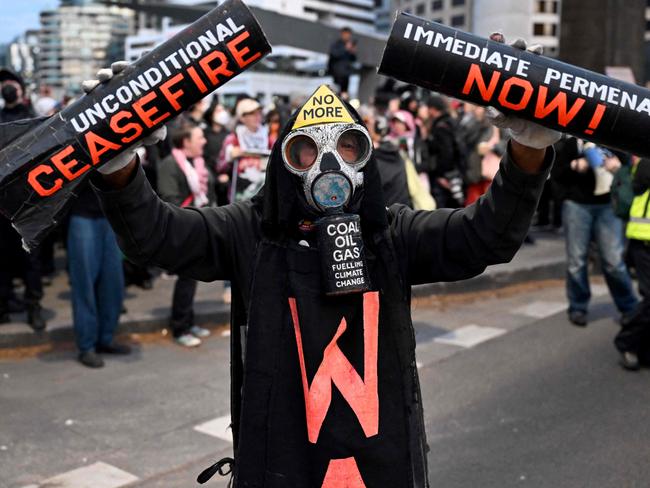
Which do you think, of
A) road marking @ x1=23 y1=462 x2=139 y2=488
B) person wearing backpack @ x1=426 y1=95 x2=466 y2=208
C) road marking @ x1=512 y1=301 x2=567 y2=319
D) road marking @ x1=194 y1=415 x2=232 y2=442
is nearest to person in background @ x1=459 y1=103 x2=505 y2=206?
person wearing backpack @ x1=426 y1=95 x2=466 y2=208

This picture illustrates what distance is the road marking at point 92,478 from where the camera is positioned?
4.22m

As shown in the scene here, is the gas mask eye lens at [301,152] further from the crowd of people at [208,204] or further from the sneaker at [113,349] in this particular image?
the sneaker at [113,349]

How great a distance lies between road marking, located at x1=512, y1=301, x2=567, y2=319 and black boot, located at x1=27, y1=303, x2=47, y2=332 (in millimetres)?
4566

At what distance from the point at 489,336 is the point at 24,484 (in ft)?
14.1

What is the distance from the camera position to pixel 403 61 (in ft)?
6.81

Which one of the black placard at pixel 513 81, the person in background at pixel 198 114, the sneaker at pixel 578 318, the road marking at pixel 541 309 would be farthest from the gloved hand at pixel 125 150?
the person in background at pixel 198 114

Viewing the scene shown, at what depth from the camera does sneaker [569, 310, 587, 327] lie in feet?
24.3

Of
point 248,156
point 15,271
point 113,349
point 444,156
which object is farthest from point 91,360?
point 444,156

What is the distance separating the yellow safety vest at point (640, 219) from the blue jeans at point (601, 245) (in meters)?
1.03

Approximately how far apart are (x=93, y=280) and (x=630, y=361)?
4171 millimetres

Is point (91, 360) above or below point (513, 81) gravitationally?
below

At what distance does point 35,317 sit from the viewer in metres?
6.67

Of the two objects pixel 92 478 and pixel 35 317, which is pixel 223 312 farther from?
pixel 92 478

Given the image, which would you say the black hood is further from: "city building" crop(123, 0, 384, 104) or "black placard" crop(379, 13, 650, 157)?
"city building" crop(123, 0, 384, 104)
